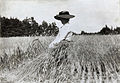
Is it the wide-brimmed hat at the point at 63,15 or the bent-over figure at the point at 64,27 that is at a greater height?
the wide-brimmed hat at the point at 63,15

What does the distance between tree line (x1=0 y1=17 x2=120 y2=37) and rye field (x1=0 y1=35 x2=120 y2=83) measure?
1.0 inches

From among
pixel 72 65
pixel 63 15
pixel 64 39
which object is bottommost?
pixel 72 65

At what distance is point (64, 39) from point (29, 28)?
0.67 ft

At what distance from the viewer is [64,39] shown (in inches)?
91.0

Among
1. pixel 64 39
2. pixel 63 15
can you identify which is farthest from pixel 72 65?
pixel 63 15

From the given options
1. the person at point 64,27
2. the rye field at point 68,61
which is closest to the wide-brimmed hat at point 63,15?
the person at point 64,27

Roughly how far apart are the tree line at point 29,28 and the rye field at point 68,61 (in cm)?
2

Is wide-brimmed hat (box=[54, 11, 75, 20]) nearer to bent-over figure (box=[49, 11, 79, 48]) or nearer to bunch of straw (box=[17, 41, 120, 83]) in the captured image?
bent-over figure (box=[49, 11, 79, 48])

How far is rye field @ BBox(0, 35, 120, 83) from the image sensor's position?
230cm

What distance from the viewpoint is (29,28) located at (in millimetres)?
2355

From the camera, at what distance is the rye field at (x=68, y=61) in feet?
7.55

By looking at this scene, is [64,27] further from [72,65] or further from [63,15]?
[72,65]

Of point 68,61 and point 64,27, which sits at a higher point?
point 64,27

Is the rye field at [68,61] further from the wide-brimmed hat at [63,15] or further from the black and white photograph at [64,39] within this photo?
the wide-brimmed hat at [63,15]
